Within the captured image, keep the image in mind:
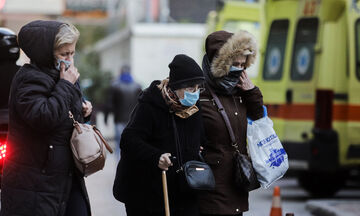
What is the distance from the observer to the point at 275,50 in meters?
12.7

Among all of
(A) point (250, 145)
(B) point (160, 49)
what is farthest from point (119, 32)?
(A) point (250, 145)

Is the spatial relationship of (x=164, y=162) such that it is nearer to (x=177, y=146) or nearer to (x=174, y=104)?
(x=177, y=146)

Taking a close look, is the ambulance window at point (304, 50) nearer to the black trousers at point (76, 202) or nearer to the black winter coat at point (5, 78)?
the black winter coat at point (5, 78)

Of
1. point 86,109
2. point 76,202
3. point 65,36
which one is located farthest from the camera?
point 86,109

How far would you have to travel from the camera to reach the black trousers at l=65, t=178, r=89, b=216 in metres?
4.91

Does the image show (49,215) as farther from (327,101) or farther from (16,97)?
(327,101)

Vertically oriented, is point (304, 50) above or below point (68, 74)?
below

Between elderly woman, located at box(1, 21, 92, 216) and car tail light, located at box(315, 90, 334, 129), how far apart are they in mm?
6795

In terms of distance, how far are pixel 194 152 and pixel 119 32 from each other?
3028 centimetres

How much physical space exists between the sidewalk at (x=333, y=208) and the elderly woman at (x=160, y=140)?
4437 mm

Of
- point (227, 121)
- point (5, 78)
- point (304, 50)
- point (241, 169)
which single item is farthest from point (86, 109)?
point (304, 50)

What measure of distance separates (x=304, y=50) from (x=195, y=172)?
277 inches

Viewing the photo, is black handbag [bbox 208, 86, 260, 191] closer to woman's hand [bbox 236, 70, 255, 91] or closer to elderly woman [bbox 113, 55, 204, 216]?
woman's hand [bbox 236, 70, 255, 91]

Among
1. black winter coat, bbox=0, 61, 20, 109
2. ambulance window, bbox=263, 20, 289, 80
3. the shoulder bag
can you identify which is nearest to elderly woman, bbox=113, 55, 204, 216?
the shoulder bag
